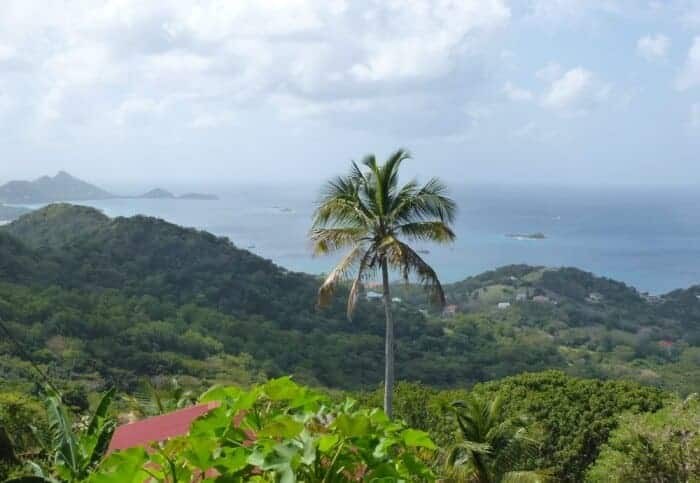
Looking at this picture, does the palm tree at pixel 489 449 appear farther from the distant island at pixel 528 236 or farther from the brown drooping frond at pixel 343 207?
the distant island at pixel 528 236

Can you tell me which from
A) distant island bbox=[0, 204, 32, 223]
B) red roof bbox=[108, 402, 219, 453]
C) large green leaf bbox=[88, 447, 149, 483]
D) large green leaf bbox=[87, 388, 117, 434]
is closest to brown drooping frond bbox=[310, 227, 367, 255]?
red roof bbox=[108, 402, 219, 453]

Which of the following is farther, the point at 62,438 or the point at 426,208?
the point at 426,208

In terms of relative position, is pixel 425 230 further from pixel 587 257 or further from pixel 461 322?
pixel 587 257

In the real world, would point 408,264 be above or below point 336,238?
below

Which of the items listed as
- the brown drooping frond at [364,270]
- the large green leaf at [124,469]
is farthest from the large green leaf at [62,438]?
the brown drooping frond at [364,270]

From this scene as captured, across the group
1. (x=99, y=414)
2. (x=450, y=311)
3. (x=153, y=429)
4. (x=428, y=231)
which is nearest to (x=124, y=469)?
(x=99, y=414)

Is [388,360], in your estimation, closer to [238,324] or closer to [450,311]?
[238,324]
